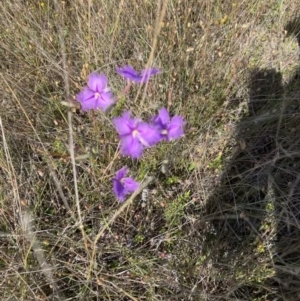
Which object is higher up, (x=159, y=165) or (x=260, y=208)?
(x=159, y=165)

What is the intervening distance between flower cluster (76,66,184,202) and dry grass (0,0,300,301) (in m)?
0.12

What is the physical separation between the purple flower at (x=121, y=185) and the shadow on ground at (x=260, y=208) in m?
0.38

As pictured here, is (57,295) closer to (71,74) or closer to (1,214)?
(1,214)

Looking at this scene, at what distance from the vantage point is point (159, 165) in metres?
1.46

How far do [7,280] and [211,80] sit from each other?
1.03m

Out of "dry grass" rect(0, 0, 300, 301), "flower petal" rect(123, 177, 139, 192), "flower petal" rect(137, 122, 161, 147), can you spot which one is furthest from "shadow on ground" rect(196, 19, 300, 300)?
"flower petal" rect(137, 122, 161, 147)

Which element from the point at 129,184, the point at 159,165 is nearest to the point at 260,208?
the point at 159,165

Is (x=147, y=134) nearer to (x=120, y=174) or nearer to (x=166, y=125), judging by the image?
A: (x=166, y=125)

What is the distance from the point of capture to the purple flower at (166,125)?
0.99 m

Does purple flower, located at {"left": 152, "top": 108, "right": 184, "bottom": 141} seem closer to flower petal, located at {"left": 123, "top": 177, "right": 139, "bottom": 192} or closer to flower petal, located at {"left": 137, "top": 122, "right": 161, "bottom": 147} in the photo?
flower petal, located at {"left": 137, "top": 122, "right": 161, "bottom": 147}

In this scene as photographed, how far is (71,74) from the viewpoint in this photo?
1.59 meters

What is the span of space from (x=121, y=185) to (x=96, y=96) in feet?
0.79

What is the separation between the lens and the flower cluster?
930 mm

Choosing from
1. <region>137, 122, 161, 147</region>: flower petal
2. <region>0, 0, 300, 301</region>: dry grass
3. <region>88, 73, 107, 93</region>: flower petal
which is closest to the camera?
<region>137, 122, 161, 147</region>: flower petal
